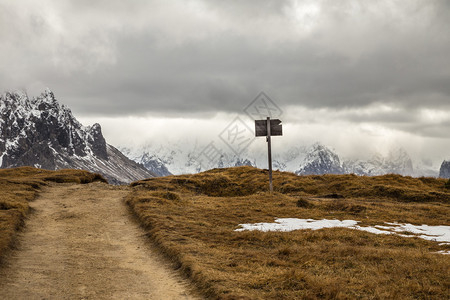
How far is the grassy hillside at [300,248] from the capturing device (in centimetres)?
1224

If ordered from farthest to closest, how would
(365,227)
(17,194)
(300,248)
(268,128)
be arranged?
1. (268,128)
2. (17,194)
3. (365,227)
4. (300,248)

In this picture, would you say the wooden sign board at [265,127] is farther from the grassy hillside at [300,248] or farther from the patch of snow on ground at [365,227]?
the patch of snow on ground at [365,227]

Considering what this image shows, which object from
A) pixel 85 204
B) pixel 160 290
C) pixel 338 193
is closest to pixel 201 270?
pixel 160 290

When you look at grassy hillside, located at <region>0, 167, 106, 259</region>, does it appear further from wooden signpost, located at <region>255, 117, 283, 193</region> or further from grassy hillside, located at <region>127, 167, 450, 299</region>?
wooden signpost, located at <region>255, 117, 283, 193</region>

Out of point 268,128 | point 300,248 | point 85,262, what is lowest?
point 85,262

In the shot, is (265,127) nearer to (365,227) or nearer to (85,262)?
(365,227)

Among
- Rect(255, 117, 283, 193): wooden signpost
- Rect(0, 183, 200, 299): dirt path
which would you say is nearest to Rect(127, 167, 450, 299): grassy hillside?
Rect(0, 183, 200, 299): dirt path

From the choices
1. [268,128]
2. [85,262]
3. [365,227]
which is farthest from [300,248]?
[268,128]

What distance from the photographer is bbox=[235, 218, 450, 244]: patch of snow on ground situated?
2145 cm

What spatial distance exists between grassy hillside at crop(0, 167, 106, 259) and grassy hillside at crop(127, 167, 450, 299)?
6.33 metres

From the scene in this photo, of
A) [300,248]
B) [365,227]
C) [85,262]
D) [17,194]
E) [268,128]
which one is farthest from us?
[268,128]

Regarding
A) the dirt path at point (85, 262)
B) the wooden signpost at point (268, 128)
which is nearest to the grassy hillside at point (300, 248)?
the dirt path at point (85, 262)

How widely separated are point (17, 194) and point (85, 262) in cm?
1775

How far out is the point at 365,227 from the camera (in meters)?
23.2
